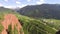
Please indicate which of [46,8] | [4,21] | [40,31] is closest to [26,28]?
[40,31]

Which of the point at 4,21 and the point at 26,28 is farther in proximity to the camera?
the point at 26,28

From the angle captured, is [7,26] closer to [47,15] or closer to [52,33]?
[52,33]

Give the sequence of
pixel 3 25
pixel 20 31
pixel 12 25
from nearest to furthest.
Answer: pixel 3 25
pixel 12 25
pixel 20 31

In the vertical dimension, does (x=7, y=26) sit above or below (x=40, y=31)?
above

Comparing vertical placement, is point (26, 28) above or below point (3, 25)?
below

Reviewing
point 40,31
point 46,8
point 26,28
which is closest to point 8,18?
point 26,28

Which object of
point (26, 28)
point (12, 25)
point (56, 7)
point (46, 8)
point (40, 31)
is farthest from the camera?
point (46, 8)

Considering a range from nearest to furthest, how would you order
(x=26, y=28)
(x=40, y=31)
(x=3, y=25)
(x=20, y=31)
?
(x=3, y=25), (x=20, y=31), (x=26, y=28), (x=40, y=31)

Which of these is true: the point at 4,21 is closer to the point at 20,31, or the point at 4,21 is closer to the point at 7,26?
the point at 7,26

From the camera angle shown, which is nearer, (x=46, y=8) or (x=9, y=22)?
(x=9, y=22)
